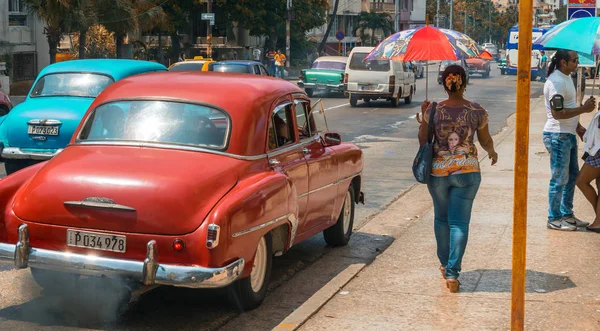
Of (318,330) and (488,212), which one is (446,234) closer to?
(318,330)

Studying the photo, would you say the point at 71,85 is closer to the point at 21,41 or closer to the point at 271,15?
the point at 21,41

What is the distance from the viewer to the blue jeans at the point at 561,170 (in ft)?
31.3

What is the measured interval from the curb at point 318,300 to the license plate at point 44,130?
6.10m

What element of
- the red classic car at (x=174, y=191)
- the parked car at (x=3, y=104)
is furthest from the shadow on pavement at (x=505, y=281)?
the parked car at (x=3, y=104)

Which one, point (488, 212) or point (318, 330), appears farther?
point (488, 212)

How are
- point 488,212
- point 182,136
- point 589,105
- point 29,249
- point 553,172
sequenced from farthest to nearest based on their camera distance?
point 488,212 → point 553,172 → point 589,105 → point 182,136 → point 29,249

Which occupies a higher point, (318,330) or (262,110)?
(262,110)

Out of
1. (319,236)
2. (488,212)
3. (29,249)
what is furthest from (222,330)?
(488,212)

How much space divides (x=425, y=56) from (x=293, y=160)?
2.80 metres

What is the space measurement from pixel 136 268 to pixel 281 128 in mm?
2112

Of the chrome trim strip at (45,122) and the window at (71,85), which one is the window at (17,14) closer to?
the window at (71,85)

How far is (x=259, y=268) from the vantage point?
6.92 m

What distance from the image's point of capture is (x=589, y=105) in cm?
912

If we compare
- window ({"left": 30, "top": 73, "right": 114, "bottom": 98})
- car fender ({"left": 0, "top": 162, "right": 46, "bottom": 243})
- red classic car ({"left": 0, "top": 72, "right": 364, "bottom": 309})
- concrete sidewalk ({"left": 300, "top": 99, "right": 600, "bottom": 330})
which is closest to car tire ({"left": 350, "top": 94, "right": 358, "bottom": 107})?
window ({"left": 30, "top": 73, "right": 114, "bottom": 98})
